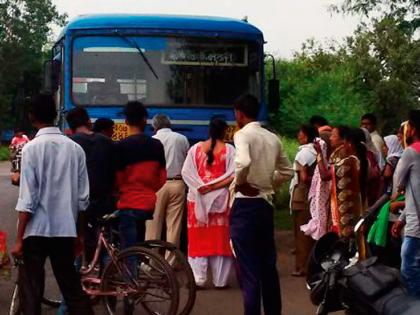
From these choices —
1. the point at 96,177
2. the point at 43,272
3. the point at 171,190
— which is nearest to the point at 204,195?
the point at 171,190

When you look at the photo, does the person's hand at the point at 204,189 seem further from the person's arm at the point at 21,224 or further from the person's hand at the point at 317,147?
the person's arm at the point at 21,224

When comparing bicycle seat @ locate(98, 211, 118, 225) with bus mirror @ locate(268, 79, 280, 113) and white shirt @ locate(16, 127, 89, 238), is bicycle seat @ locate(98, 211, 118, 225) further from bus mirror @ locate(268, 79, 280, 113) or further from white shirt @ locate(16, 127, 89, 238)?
bus mirror @ locate(268, 79, 280, 113)

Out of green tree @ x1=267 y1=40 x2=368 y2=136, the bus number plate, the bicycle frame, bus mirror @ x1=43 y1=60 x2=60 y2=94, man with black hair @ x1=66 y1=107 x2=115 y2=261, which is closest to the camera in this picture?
the bicycle frame

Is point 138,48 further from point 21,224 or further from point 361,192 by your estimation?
point 21,224

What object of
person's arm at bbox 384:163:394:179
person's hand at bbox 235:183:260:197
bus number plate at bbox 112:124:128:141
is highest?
bus number plate at bbox 112:124:128:141

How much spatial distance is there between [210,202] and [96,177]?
7.95ft

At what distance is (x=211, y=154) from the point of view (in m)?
10.4

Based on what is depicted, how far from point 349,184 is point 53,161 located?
3970mm

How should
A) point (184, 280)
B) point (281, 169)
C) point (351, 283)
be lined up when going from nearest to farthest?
point (351, 283)
point (281, 169)
point (184, 280)

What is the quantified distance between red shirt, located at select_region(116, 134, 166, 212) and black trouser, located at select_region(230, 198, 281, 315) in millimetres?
1159

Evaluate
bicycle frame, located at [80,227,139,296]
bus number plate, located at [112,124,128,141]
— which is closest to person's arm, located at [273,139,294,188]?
bicycle frame, located at [80,227,139,296]

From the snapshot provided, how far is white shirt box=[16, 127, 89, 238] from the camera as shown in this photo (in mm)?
6773

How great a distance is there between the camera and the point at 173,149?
11344 millimetres

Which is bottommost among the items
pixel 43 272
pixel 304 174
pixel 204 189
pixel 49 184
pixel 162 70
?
pixel 43 272
